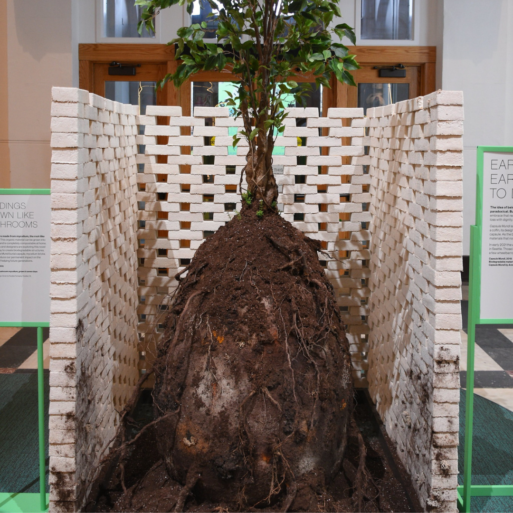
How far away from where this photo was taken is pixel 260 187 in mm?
2133

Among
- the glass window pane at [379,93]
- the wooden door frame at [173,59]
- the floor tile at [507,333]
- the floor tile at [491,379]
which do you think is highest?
the wooden door frame at [173,59]

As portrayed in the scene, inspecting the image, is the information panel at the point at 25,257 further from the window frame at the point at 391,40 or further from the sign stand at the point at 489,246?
the window frame at the point at 391,40

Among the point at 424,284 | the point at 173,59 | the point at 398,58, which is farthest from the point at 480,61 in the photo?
the point at 424,284

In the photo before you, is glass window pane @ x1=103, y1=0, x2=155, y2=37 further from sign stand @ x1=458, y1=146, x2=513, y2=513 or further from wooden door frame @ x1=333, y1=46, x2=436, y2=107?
sign stand @ x1=458, y1=146, x2=513, y2=513

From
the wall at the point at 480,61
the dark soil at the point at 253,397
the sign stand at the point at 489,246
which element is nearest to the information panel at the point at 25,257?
the dark soil at the point at 253,397

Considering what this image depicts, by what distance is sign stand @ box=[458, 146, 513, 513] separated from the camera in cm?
188

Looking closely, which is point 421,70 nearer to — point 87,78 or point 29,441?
point 87,78

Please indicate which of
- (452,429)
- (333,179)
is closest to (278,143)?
(333,179)

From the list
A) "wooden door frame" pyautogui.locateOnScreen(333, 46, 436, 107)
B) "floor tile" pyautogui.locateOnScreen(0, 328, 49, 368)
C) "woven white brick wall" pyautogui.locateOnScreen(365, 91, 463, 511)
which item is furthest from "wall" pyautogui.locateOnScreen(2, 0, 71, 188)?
"woven white brick wall" pyautogui.locateOnScreen(365, 91, 463, 511)

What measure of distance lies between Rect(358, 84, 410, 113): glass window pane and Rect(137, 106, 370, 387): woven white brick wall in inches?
83.6

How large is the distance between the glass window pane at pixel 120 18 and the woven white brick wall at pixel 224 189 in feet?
7.21

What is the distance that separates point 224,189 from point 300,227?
38 cm

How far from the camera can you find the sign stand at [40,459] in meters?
1.89

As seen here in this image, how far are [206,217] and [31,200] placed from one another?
40.6 inches
